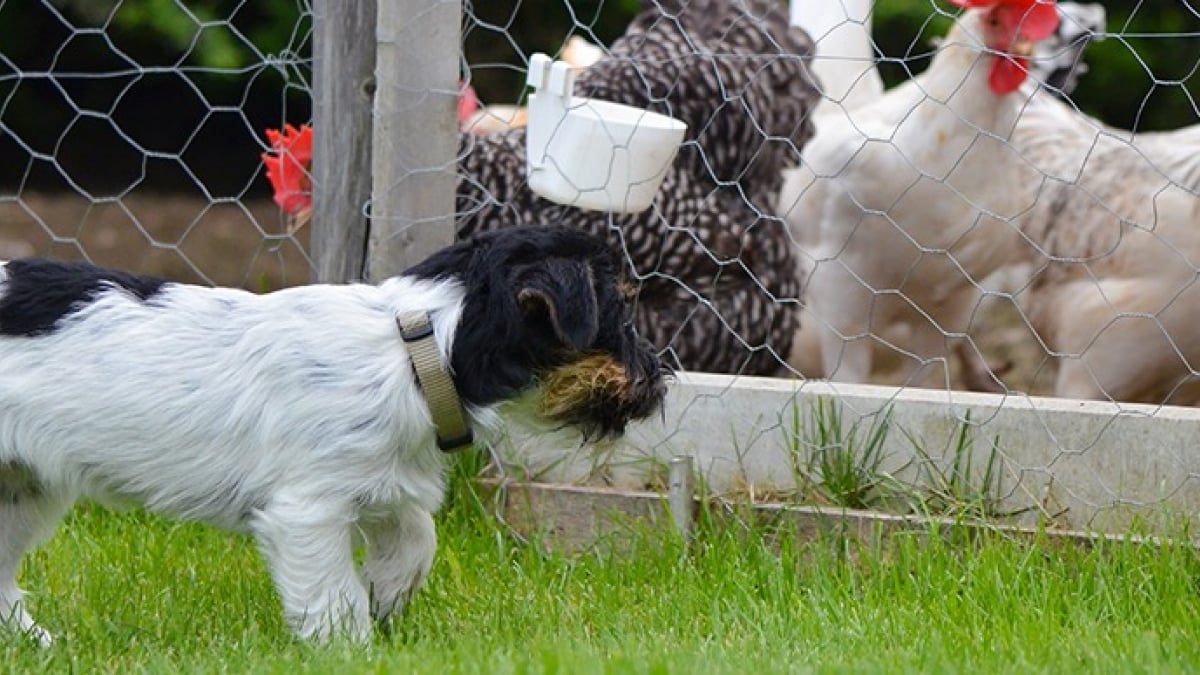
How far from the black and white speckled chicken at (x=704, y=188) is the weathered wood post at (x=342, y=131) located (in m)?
0.42

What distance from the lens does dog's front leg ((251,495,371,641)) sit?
8.89ft

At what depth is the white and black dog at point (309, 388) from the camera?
107 inches

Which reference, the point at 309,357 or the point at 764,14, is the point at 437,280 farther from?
the point at 764,14

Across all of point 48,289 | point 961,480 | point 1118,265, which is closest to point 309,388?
point 48,289

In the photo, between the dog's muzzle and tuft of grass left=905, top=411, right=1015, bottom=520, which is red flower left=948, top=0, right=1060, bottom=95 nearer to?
tuft of grass left=905, top=411, right=1015, bottom=520

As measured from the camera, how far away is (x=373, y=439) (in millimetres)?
2711

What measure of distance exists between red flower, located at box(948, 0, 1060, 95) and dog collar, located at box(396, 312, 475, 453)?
220cm

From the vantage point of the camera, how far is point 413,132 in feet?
12.0

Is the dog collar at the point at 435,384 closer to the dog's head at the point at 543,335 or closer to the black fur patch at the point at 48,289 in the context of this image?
the dog's head at the point at 543,335

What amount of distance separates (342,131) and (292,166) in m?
0.62

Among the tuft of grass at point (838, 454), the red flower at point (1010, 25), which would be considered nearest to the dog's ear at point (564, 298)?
the tuft of grass at point (838, 454)

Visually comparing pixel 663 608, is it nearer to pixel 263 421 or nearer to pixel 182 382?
pixel 263 421

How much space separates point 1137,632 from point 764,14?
2.97 metres

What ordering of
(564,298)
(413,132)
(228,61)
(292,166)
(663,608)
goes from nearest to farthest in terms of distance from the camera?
1. (564,298)
2. (663,608)
3. (413,132)
4. (292,166)
5. (228,61)
